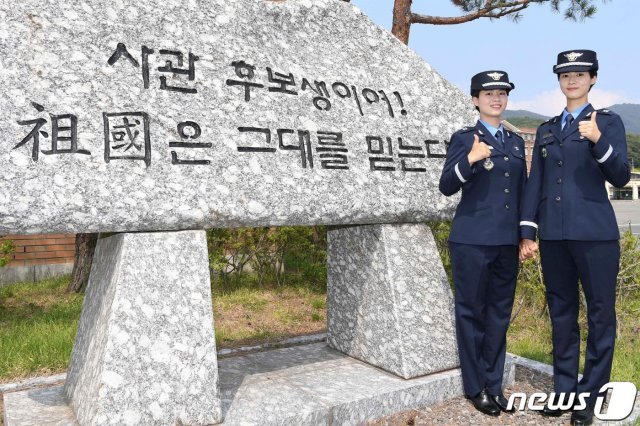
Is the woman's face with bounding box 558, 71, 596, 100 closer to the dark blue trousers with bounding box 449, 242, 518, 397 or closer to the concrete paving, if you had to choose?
the dark blue trousers with bounding box 449, 242, 518, 397

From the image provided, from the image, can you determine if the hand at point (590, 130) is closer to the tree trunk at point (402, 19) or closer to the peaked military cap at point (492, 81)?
the peaked military cap at point (492, 81)

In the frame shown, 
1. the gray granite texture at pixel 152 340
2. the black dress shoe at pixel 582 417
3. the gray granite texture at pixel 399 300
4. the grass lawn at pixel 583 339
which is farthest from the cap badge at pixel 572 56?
the grass lawn at pixel 583 339

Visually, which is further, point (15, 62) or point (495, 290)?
point (495, 290)

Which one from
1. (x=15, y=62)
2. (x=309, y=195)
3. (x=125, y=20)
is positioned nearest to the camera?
(x=15, y=62)

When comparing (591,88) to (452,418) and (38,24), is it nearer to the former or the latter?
(452,418)

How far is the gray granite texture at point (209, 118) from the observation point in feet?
7.34

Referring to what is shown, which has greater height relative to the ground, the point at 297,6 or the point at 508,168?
the point at 297,6

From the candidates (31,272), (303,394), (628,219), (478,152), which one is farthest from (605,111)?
(628,219)

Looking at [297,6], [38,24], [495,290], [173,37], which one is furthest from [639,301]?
[38,24]

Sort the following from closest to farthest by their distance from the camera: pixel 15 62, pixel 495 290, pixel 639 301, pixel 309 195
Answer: pixel 15 62 < pixel 309 195 < pixel 495 290 < pixel 639 301

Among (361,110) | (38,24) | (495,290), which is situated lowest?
(495,290)

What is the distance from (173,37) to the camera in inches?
102

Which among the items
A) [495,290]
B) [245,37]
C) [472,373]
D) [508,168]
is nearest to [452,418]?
[472,373]

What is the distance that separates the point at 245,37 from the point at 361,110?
70cm
